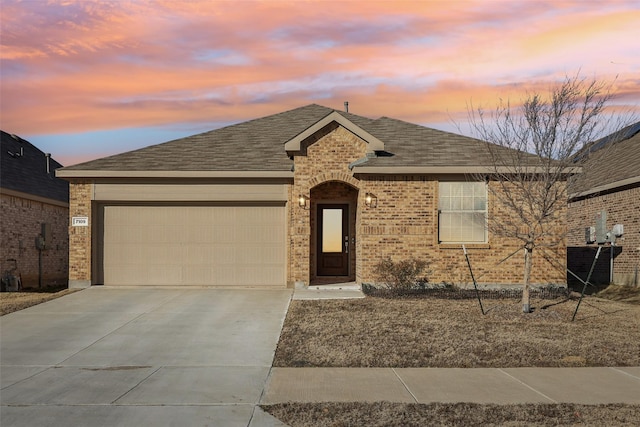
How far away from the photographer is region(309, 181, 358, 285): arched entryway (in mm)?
18188

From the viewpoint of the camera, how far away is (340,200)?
1828 centimetres

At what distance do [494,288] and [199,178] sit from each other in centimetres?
888

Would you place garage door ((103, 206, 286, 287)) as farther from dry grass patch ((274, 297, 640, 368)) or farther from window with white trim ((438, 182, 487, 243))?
window with white trim ((438, 182, 487, 243))

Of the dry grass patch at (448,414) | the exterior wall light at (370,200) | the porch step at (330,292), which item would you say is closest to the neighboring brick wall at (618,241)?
the exterior wall light at (370,200)

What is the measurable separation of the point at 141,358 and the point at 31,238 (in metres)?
15.1

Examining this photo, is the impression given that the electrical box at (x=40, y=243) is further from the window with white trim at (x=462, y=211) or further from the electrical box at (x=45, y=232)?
the window with white trim at (x=462, y=211)

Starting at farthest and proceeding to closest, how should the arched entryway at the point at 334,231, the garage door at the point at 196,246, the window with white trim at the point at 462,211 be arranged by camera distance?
the arched entryway at the point at 334,231 → the garage door at the point at 196,246 → the window with white trim at the point at 462,211

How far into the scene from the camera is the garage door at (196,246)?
17062 millimetres

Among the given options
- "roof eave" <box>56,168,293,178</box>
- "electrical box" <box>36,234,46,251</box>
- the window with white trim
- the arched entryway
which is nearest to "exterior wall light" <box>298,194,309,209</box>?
"roof eave" <box>56,168,293,178</box>

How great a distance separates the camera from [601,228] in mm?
19953

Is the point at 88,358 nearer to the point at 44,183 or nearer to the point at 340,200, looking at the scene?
the point at 340,200

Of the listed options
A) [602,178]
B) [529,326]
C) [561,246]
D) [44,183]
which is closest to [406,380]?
[529,326]

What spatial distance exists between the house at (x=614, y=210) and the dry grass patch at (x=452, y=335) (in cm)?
555

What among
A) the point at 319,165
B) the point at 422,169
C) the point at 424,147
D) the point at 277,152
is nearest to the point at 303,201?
the point at 319,165
